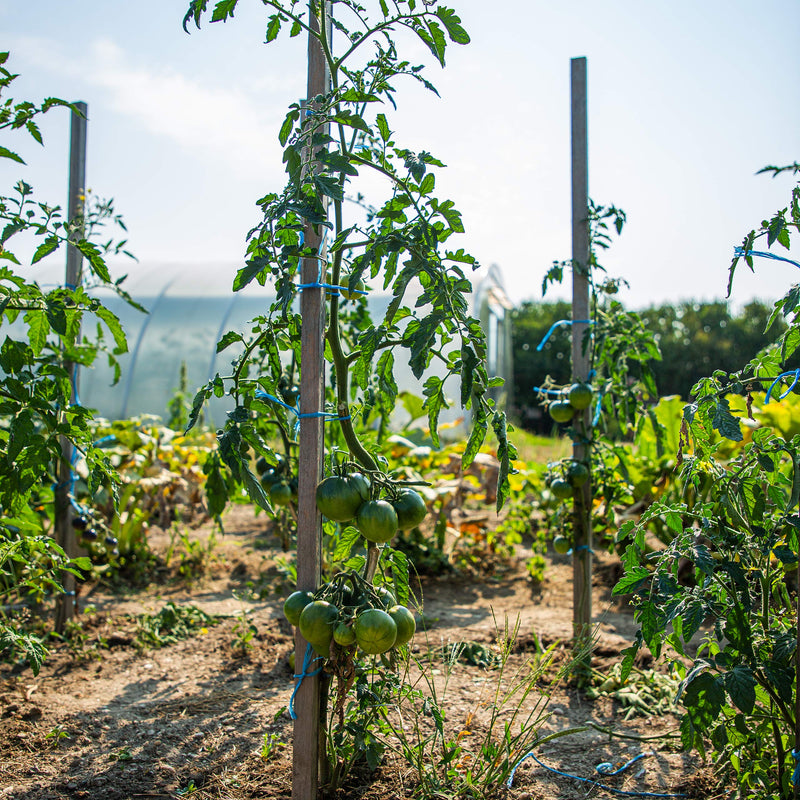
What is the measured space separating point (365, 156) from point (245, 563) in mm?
3365

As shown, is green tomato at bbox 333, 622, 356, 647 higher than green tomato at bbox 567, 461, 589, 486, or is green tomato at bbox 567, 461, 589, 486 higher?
green tomato at bbox 567, 461, 589, 486

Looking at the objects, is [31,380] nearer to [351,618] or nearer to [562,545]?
[351,618]

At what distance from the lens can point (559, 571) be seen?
4637mm

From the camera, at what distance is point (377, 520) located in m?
1.65

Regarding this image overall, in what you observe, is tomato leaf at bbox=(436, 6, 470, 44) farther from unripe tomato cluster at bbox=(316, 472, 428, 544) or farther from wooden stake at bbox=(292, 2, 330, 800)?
unripe tomato cluster at bbox=(316, 472, 428, 544)

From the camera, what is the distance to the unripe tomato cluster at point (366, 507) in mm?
1655

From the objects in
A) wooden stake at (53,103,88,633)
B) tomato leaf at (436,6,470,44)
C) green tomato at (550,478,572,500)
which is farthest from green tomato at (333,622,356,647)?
wooden stake at (53,103,88,633)

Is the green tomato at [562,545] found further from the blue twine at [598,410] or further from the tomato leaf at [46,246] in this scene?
the tomato leaf at [46,246]

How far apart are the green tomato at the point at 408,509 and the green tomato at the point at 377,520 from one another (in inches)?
2.5

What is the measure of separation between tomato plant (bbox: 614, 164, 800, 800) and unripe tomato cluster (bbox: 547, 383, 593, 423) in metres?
1.05

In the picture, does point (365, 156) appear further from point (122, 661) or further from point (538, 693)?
point (122, 661)

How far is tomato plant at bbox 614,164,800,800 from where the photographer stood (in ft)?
5.34

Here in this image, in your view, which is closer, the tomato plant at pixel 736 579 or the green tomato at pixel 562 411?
the tomato plant at pixel 736 579

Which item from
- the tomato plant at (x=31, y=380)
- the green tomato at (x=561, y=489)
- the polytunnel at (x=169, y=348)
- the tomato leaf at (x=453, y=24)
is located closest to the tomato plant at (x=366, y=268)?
the tomato leaf at (x=453, y=24)
